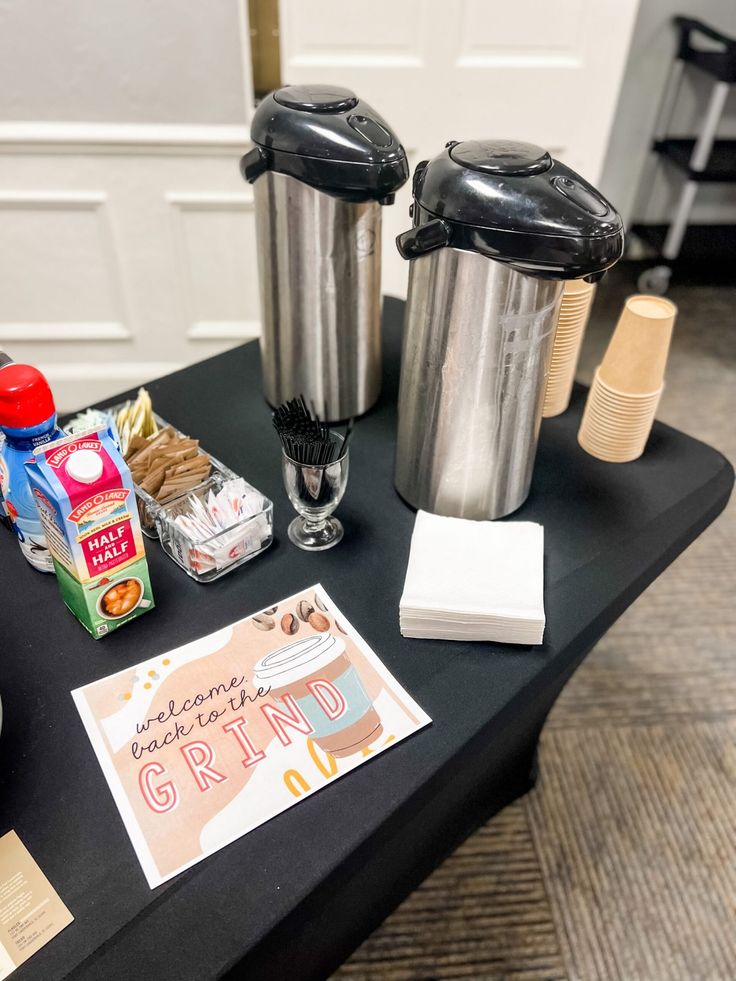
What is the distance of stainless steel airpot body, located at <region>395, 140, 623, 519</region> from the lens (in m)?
0.64

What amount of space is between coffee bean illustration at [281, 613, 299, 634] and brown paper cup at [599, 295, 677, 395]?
48 cm

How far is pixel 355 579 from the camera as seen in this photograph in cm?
77

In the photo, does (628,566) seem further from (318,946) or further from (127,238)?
(127,238)

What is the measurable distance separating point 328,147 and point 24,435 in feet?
1.40

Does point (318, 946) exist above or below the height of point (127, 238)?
below

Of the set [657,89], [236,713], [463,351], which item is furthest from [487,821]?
[657,89]

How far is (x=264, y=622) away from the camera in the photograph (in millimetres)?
715

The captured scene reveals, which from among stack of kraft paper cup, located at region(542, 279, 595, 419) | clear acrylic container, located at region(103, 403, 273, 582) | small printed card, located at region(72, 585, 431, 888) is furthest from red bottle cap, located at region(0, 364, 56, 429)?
stack of kraft paper cup, located at region(542, 279, 595, 419)

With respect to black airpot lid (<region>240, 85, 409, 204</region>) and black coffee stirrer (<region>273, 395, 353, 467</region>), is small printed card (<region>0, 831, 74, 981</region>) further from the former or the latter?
black airpot lid (<region>240, 85, 409, 204</region>)

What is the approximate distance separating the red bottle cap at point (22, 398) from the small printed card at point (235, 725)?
25 cm

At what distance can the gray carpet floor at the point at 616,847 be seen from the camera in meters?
1.11

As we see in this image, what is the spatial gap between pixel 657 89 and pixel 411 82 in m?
1.58

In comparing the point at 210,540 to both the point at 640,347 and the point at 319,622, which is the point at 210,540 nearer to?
the point at 319,622

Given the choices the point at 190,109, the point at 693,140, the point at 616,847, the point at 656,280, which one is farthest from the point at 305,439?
the point at 693,140
